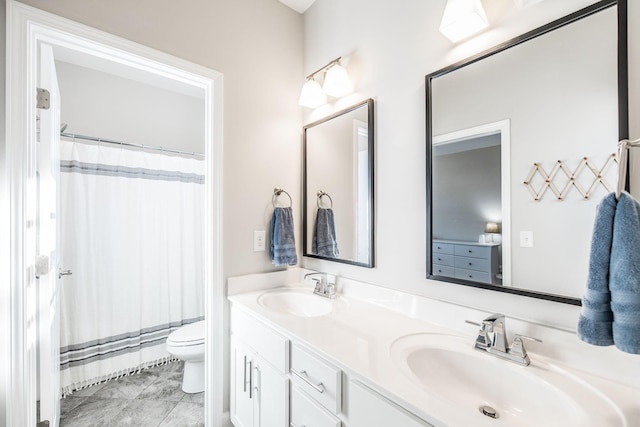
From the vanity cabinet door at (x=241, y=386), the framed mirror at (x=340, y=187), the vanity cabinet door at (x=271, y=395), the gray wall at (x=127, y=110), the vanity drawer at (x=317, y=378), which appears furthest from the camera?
the gray wall at (x=127, y=110)

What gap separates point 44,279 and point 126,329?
122 cm

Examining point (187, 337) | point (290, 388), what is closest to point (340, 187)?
point (290, 388)

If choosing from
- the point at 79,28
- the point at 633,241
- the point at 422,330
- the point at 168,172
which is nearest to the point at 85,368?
the point at 168,172

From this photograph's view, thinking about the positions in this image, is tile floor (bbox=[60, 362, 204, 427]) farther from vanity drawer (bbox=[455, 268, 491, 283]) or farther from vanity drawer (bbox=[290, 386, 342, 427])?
vanity drawer (bbox=[455, 268, 491, 283])

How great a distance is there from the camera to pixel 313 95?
183 centimetres

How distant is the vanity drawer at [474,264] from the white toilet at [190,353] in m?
1.78

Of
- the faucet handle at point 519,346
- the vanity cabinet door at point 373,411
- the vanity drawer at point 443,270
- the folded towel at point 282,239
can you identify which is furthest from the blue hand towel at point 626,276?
the folded towel at point 282,239

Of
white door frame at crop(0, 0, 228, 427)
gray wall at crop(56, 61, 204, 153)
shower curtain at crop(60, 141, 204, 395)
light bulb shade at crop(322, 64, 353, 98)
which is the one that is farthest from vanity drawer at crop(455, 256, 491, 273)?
gray wall at crop(56, 61, 204, 153)

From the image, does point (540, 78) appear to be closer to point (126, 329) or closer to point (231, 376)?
point (231, 376)

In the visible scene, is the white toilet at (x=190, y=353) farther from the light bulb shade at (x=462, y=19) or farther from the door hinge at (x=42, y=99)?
the light bulb shade at (x=462, y=19)

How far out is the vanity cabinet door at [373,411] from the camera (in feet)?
2.47

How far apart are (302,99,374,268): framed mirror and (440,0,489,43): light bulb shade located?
475 millimetres

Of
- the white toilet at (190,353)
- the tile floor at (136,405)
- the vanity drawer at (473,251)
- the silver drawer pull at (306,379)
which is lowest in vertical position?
the tile floor at (136,405)

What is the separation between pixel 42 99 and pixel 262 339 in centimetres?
147
